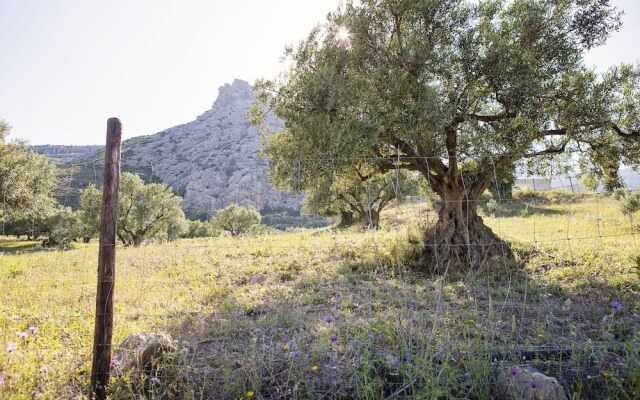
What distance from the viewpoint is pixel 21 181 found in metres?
23.0

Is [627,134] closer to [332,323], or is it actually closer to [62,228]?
[332,323]

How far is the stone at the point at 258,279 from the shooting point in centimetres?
994

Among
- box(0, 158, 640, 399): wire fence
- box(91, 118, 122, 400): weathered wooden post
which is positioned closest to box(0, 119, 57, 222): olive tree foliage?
box(0, 158, 640, 399): wire fence

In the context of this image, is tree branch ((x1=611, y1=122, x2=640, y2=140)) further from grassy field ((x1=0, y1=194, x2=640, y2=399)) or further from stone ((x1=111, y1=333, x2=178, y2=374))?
stone ((x1=111, y1=333, x2=178, y2=374))

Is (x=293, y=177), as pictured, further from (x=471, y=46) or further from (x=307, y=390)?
(x=307, y=390)

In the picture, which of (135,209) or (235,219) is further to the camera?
(235,219)

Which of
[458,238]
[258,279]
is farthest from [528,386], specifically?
[458,238]

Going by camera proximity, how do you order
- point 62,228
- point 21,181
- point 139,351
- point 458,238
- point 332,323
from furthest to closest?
point 62,228 < point 21,181 < point 458,238 < point 332,323 < point 139,351

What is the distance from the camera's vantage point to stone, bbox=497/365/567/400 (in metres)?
3.49

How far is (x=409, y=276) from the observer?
10.2 m

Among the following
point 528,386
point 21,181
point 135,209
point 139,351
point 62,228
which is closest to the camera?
point 528,386

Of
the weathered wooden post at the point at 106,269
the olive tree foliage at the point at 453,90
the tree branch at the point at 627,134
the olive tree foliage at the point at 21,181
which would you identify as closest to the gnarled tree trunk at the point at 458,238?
the olive tree foliage at the point at 453,90

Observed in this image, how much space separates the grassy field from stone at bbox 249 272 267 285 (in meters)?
0.36

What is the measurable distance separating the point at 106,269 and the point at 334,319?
362 cm
